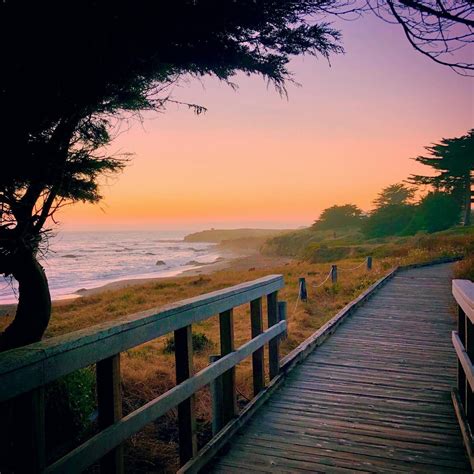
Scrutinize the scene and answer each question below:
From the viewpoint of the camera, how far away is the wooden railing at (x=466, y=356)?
3025 mm

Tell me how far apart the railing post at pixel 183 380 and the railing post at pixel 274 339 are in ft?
5.99

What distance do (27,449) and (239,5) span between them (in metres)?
3.74

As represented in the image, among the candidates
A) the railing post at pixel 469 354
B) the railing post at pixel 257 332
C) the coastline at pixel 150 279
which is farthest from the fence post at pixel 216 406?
the coastline at pixel 150 279

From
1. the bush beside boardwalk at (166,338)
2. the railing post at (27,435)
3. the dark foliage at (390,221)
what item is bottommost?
the bush beside boardwalk at (166,338)

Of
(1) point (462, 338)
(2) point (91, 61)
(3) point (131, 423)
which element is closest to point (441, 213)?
(1) point (462, 338)

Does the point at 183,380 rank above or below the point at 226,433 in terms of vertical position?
above

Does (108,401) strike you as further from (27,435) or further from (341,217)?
(341,217)

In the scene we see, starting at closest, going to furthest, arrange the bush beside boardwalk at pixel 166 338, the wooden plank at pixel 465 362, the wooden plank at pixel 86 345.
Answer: the wooden plank at pixel 86 345, the wooden plank at pixel 465 362, the bush beside boardwalk at pixel 166 338

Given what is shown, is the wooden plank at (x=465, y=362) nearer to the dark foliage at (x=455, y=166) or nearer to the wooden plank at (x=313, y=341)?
the wooden plank at (x=313, y=341)

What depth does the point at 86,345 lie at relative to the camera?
1.92 metres

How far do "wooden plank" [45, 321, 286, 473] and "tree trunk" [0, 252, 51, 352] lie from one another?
327 centimetres

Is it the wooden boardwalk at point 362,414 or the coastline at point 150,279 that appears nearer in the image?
the wooden boardwalk at point 362,414

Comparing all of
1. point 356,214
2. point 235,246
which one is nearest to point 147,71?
point 356,214

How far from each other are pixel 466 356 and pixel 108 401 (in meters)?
2.79
